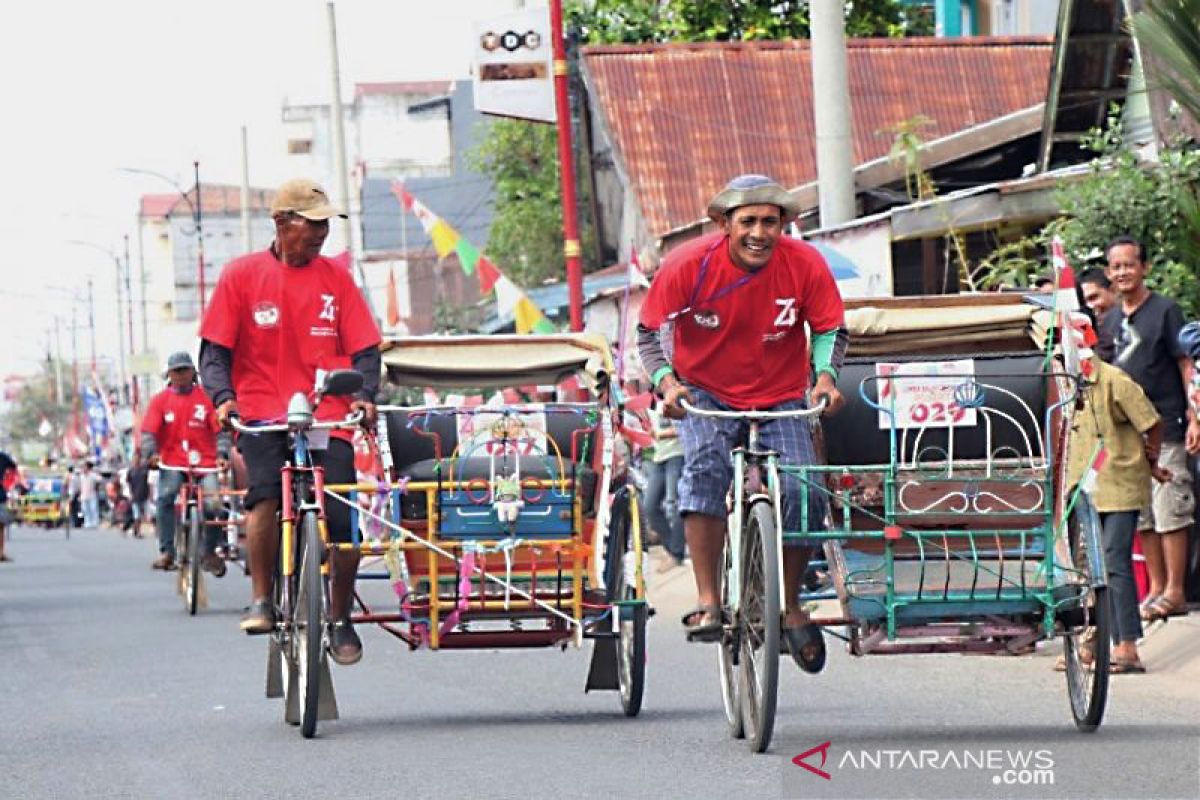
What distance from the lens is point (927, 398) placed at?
9.23 metres

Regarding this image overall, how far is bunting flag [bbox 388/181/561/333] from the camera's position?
24281 millimetres

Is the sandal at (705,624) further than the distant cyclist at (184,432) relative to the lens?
No

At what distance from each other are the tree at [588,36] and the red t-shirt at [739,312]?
29.5 meters

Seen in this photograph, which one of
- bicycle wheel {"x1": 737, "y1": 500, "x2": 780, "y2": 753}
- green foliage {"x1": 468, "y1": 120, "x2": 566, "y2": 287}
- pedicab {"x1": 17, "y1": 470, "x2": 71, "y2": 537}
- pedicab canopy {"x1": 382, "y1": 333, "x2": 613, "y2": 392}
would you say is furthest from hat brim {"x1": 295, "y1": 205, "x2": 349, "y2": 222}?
pedicab {"x1": 17, "y1": 470, "x2": 71, "y2": 537}

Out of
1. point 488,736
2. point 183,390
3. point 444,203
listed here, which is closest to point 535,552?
point 488,736

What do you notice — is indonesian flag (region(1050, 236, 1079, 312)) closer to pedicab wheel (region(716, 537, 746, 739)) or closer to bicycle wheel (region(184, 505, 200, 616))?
pedicab wheel (region(716, 537, 746, 739))

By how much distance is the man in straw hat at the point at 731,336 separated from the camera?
9227mm

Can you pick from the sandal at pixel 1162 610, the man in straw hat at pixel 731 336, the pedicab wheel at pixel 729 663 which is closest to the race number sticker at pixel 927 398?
the man in straw hat at pixel 731 336

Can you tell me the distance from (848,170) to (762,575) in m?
12.0

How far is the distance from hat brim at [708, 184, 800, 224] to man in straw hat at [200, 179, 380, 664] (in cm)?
179

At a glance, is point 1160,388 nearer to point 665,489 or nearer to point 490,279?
point 665,489

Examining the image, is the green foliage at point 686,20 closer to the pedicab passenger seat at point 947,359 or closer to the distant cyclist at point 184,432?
the distant cyclist at point 184,432

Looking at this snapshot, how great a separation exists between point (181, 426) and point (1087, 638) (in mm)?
12050

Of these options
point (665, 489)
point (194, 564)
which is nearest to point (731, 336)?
point (194, 564)
